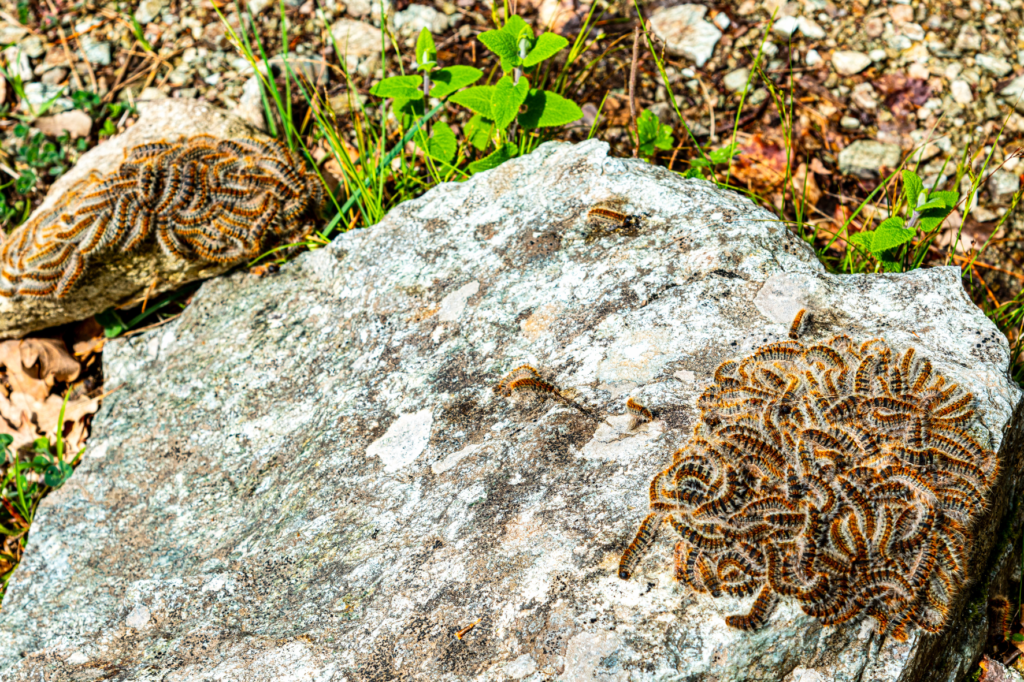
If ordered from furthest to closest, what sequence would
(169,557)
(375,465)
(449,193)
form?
(449,193), (169,557), (375,465)

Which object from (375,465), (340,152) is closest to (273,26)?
(340,152)

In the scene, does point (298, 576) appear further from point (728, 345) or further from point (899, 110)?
point (899, 110)

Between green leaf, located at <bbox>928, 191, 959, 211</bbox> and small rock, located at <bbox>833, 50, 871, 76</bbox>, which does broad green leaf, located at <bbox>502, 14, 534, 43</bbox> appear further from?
small rock, located at <bbox>833, 50, 871, 76</bbox>

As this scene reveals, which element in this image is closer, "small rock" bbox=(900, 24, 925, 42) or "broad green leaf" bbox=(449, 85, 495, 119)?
"broad green leaf" bbox=(449, 85, 495, 119)

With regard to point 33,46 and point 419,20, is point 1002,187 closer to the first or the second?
point 419,20

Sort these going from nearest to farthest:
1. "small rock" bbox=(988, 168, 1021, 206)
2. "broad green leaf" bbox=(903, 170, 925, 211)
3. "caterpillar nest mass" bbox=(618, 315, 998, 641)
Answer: "caterpillar nest mass" bbox=(618, 315, 998, 641), "broad green leaf" bbox=(903, 170, 925, 211), "small rock" bbox=(988, 168, 1021, 206)

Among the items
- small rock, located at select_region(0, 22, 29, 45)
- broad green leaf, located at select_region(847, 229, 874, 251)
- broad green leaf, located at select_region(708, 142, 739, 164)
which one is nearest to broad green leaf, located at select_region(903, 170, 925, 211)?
broad green leaf, located at select_region(847, 229, 874, 251)
